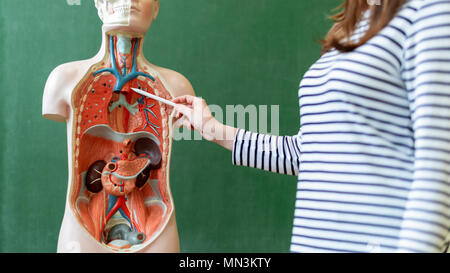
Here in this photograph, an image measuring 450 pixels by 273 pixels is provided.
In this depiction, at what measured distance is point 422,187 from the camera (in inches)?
26.8

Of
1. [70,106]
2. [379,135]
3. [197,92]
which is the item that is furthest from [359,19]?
[197,92]

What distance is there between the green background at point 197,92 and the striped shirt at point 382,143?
1.34 m

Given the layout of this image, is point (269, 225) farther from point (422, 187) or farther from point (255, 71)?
point (422, 187)

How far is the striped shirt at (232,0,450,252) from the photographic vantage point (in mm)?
683

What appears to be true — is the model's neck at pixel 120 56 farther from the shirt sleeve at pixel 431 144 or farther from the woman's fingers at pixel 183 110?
the shirt sleeve at pixel 431 144

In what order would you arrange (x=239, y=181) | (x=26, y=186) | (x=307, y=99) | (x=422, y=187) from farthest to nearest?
(x=239, y=181)
(x=26, y=186)
(x=307, y=99)
(x=422, y=187)

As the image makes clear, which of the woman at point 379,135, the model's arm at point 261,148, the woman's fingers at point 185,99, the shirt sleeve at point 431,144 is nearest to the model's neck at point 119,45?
the woman's fingers at point 185,99

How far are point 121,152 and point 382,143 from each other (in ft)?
3.38

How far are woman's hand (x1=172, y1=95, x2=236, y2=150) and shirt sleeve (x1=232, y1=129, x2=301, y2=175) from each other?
0.12 ft

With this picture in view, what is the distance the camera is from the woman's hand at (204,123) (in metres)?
1.12

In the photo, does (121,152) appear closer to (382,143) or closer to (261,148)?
→ (261,148)

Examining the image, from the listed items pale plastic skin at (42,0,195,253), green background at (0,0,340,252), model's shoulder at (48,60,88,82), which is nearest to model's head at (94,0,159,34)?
pale plastic skin at (42,0,195,253)

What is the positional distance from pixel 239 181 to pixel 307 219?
1475 mm
